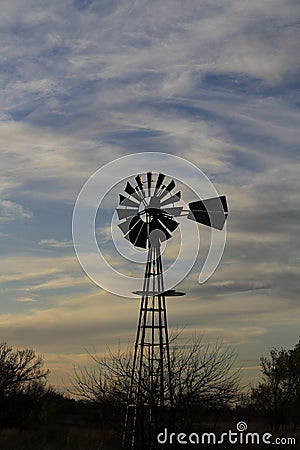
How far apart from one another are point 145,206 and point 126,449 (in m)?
6.66

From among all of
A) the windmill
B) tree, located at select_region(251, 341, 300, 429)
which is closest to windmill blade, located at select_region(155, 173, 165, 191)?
the windmill

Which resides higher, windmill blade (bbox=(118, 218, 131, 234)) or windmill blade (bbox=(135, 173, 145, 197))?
windmill blade (bbox=(135, 173, 145, 197))

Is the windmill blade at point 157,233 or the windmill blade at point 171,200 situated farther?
the windmill blade at point 171,200

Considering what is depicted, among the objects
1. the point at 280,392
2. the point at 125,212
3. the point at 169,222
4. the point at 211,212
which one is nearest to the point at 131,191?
the point at 125,212

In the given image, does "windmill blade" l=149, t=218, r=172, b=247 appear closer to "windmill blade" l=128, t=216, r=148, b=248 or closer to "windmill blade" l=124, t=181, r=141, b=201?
"windmill blade" l=128, t=216, r=148, b=248

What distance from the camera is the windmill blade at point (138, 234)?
19594 mm

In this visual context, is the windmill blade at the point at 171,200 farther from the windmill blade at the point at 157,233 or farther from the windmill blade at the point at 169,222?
the windmill blade at the point at 157,233

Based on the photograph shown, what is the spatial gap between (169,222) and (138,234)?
0.91 m

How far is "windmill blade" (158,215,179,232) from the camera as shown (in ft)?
63.8

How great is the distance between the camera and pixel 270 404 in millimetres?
41219

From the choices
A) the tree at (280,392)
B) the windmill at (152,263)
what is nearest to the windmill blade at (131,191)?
Answer: the windmill at (152,263)

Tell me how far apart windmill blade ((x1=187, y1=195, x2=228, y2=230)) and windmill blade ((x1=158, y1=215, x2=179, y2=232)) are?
0.54 meters

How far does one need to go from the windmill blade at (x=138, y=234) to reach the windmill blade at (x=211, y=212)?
4.54 ft

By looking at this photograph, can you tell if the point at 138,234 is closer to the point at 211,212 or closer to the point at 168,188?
the point at 168,188
